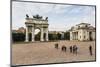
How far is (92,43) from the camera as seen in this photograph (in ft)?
8.61

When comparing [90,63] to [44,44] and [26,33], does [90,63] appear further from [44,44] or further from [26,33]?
[26,33]

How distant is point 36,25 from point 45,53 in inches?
14.5

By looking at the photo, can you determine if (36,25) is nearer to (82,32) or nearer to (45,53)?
(45,53)

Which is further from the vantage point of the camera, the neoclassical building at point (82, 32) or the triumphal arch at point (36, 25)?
the neoclassical building at point (82, 32)

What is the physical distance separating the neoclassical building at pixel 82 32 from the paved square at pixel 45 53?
7 cm

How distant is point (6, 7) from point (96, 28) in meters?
1.25

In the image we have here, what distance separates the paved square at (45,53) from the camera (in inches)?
89.6

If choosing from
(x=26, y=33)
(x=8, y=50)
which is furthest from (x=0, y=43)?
(x=26, y=33)

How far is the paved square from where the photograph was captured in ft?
7.47

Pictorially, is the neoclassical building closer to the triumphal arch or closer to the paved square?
the paved square

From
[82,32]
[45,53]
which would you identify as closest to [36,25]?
[45,53]

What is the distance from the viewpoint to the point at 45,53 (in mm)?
2393

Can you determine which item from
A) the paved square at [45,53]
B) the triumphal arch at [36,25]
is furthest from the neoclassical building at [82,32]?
the triumphal arch at [36,25]

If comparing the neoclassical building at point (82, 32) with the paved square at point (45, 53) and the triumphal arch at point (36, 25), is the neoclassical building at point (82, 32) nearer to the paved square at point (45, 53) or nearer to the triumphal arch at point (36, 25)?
the paved square at point (45, 53)
